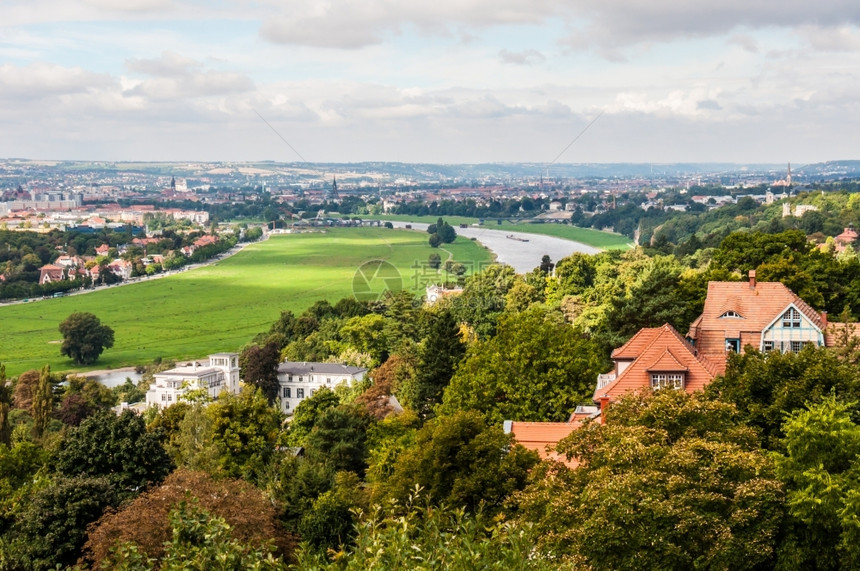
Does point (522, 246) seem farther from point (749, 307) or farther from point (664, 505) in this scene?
point (664, 505)

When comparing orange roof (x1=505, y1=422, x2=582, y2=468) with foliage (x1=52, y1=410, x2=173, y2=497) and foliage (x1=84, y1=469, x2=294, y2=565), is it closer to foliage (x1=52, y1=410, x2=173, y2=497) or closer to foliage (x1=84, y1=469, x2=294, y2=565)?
foliage (x1=84, y1=469, x2=294, y2=565)

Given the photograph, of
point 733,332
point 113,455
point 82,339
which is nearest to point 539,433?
point 733,332

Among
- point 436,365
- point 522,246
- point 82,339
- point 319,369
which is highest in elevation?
point 436,365

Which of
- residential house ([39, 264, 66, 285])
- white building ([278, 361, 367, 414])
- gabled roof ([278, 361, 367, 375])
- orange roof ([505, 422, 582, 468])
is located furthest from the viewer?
residential house ([39, 264, 66, 285])

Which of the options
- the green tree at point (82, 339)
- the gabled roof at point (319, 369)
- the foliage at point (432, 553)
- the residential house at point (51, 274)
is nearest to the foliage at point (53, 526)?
the foliage at point (432, 553)


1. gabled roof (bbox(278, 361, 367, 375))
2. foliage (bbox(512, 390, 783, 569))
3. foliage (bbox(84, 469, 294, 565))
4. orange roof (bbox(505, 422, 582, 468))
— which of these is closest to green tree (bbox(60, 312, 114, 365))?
gabled roof (bbox(278, 361, 367, 375))

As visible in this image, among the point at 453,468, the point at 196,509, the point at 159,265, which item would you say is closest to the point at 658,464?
the point at 453,468

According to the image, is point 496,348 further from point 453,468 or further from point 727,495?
point 727,495
